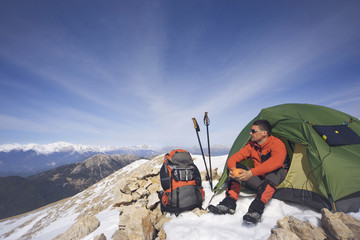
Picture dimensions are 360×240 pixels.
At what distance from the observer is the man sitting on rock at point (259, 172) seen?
448cm

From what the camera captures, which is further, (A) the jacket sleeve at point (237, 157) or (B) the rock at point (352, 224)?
(A) the jacket sleeve at point (237, 157)

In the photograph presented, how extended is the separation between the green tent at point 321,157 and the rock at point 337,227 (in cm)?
133

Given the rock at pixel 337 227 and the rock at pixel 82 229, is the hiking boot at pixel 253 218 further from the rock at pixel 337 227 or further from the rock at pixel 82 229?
the rock at pixel 82 229

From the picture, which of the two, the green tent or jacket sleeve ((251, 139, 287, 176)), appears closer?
the green tent

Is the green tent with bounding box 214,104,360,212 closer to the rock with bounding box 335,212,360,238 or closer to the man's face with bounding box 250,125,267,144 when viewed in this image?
the man's face with bounding box 250,125,267,144

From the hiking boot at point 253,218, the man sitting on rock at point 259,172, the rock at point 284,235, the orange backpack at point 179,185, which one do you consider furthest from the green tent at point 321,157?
the orange backpack at point 179,185

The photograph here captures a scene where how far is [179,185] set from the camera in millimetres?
5820

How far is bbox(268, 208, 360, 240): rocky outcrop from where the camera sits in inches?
111

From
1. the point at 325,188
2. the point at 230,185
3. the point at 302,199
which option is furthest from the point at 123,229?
the point at 325,188

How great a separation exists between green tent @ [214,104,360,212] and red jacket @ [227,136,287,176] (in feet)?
3.10

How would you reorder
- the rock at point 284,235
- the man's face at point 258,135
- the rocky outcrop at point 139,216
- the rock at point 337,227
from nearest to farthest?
the rock at point 337,227
the rock at point 284,235
the rocky outcrop at point 139,216
the man's face at point 258,135

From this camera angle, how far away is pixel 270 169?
4.65 metres

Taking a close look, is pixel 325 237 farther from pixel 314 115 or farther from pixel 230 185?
pixel 314 115

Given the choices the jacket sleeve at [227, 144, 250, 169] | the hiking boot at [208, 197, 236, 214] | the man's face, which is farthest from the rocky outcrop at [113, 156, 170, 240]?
the man's face
